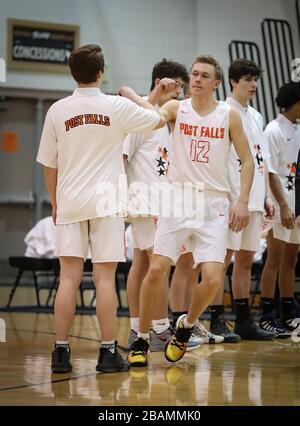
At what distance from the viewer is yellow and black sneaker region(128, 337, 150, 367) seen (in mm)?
4590

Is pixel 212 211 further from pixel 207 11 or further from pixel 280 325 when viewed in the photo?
pixel 207 11

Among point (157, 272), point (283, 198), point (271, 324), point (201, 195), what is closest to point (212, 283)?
point (157, 272)

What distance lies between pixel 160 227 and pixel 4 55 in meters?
8.80

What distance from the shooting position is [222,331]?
5.89 m

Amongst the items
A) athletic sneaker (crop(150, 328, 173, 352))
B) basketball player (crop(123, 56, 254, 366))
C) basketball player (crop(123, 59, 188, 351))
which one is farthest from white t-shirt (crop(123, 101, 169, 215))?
athletic sneaker (crop(150, 328, 173, 352))

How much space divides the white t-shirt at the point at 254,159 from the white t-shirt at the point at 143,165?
75 centimetres

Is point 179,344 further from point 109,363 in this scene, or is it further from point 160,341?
point 160,341

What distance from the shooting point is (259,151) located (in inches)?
236

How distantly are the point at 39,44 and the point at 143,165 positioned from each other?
826 centimetres

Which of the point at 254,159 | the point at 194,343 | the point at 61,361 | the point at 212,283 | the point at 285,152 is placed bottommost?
the point at 61,361

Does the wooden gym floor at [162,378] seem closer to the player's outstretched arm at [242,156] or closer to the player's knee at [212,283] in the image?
the player's knee at [212,283]

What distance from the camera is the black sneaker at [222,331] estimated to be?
19.1 feet

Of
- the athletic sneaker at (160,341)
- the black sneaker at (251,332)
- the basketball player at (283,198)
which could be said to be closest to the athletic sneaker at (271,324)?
the basketball player at (283,198)

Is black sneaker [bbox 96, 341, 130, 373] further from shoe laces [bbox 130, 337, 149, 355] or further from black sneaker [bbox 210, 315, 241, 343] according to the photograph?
black sneaker [bbox 210, 315, 241, 343]
